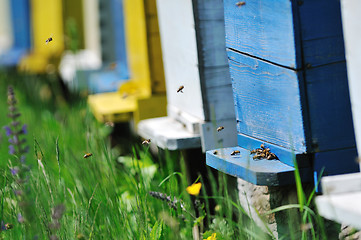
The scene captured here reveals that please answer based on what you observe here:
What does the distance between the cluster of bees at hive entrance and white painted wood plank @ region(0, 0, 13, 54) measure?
272 inches

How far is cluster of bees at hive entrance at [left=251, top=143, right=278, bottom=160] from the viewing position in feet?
6.75

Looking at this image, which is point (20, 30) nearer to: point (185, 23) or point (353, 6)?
point (185, 23)

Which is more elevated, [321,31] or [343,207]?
[321,31]

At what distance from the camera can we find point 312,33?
184 centimetres

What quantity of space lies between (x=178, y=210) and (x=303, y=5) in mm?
911

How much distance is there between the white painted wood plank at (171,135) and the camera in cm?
262

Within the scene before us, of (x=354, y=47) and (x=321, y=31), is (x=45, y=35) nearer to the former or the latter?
(x=321, y=31)

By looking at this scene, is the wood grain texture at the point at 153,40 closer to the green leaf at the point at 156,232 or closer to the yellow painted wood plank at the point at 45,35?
the green leaf at the point at 156,232

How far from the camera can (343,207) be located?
1477 mm

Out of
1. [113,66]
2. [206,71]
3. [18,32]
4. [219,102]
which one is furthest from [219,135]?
[18,32]

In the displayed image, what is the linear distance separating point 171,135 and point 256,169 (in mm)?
829

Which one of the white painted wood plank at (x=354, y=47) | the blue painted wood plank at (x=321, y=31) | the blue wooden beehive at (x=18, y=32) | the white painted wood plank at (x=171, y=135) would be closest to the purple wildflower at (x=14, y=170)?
the white painted wood plank at (x=171, y=135)

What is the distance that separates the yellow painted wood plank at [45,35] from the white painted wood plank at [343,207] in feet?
14.3

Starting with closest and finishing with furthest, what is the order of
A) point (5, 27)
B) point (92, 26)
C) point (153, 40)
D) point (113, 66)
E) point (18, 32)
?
point (153, 40) → point (113, 66) → point (92, 26) → point (18, 32) → point (5, 27)
